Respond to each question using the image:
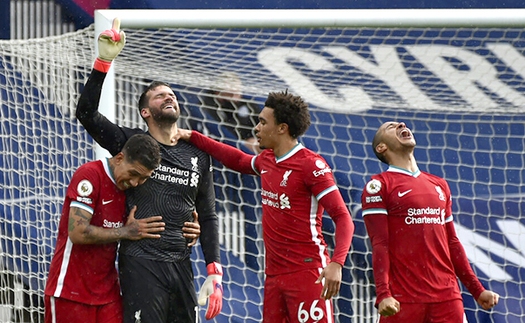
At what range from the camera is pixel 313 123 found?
755 cm

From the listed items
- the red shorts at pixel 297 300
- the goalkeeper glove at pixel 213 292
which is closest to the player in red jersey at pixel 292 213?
the red shorts at pixel 297 300

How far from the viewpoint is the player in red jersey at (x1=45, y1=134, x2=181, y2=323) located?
4699 millimetres

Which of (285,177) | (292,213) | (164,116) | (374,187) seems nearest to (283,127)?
(285,177)

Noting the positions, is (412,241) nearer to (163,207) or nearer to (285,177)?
(285,177)

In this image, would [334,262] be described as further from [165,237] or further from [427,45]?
[427,45]

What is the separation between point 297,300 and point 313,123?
268 centimetres

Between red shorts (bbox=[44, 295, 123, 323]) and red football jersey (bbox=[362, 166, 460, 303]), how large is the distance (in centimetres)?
147

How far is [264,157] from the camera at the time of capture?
5.45 meters

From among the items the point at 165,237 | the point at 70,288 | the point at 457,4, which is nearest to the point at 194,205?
the point at 165,237

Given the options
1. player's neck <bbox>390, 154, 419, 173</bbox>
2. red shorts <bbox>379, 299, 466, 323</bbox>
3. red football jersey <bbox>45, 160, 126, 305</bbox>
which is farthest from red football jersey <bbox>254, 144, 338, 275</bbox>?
red football jersey <bbox>45, 160, 126, 305</bbox>

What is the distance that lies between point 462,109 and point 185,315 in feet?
10.9

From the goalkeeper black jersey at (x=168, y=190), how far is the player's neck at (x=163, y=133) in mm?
35

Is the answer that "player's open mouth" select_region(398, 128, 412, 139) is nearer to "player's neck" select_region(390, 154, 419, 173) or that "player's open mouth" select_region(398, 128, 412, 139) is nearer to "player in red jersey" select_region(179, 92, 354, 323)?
"player's neck" select_region(390, 154, 419, 173)

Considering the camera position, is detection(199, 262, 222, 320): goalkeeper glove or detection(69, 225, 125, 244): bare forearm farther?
detection(199, 262, 222, 320): goalkeeper glove
